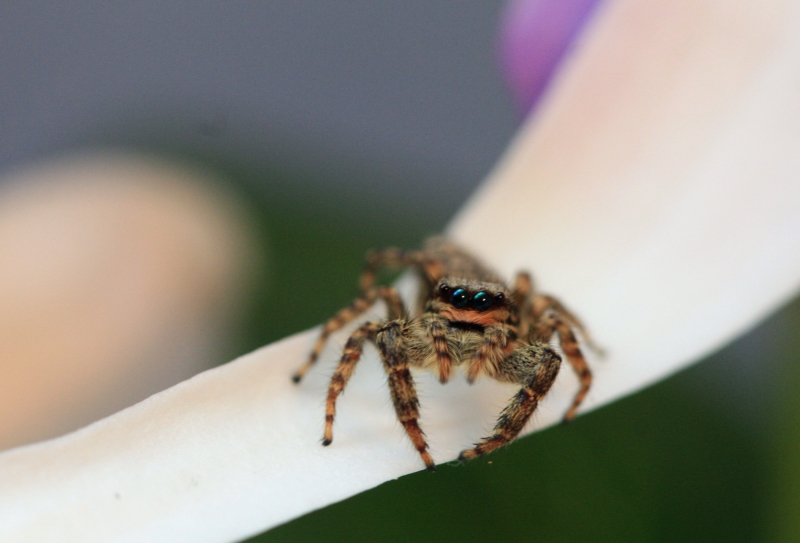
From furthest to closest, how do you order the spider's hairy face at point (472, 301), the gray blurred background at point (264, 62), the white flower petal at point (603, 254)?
the gray blurred background at point (264, 62) < the spider's hairy face at point (472, 301) < the white flower petal at point (603, 254)

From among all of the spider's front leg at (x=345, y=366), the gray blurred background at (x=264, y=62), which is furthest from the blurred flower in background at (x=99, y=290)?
the gray blurred background at (x=264, y=62)

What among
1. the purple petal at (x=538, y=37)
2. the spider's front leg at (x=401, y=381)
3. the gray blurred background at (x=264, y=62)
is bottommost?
the spider's front leg at (x=401, y=381)

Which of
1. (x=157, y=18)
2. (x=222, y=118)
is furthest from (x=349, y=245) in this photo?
(x=157, y=18)

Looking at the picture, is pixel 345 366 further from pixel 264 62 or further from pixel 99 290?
pixel 264 62

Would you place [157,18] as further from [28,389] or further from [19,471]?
[19,471]

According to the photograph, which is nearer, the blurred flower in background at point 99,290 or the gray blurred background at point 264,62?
the blurred flower in background at point 99,290

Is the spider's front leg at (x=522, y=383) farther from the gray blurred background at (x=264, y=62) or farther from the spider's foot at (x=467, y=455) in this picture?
the gray blurred background at (x=264, y=62)
